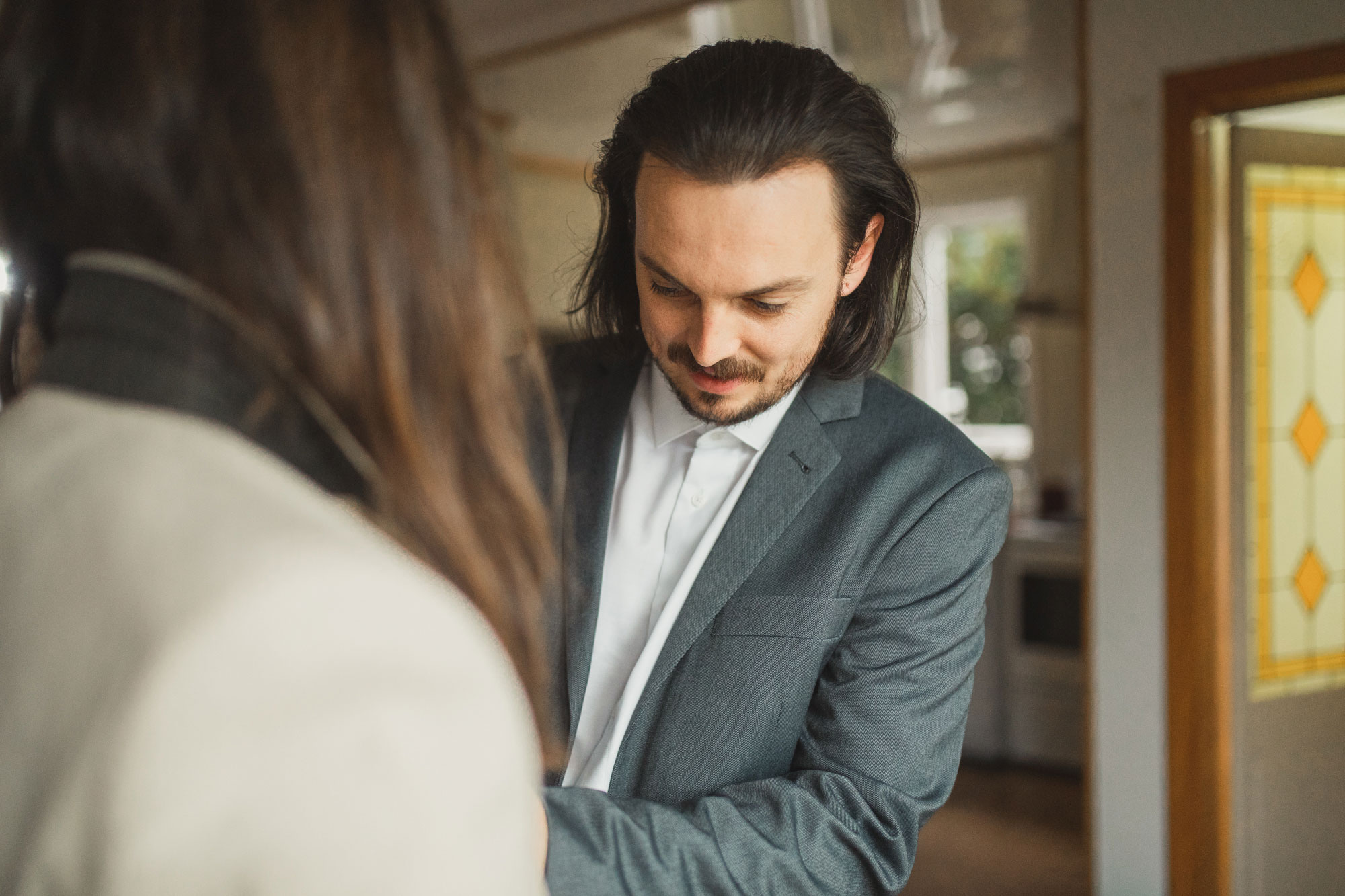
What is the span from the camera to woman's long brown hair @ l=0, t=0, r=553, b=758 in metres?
0.53

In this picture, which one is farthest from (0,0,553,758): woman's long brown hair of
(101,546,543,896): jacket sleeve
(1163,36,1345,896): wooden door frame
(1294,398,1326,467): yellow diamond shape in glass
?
(1294,398,1326,467): yellow diamond shape in glass

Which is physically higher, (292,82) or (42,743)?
(292,82)

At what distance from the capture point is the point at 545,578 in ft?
2.20

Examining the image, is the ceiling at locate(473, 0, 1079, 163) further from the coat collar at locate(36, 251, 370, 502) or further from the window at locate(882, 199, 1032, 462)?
the coat collar at locate(36, 251, 370, 502)

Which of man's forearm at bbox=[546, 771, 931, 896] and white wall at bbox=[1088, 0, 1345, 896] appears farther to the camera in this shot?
white wall at bbox=[1088, 0, 1345, 896]

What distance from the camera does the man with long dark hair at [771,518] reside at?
117 cm

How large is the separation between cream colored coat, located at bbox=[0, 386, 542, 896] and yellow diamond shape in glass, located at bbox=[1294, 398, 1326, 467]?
2.95 metres

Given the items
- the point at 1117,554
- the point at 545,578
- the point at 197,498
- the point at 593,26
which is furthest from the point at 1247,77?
the point at 197,498

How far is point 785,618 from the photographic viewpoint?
48.3 inches

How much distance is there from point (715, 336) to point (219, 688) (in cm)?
91

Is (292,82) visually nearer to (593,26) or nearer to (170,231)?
(170,231)

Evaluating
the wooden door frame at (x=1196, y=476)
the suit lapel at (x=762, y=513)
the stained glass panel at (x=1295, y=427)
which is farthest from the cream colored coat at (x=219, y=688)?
the stained glass panel at (x=1295, y=427)

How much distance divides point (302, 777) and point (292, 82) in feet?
1.13

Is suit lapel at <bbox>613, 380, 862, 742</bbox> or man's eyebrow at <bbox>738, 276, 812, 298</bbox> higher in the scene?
man's eyebrow at <bbox>738, 276, 812, 298</bbox>
